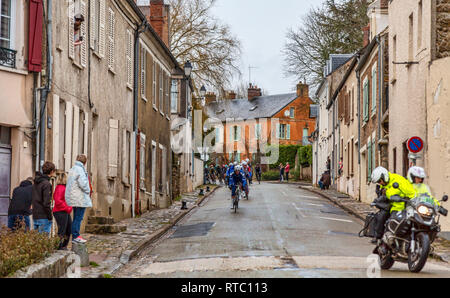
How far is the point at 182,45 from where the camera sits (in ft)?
144

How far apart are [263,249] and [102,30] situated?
30.2ft

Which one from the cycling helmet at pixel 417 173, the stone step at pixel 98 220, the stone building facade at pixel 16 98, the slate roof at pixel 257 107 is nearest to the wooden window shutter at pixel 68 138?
the stone step at pixel 98 220

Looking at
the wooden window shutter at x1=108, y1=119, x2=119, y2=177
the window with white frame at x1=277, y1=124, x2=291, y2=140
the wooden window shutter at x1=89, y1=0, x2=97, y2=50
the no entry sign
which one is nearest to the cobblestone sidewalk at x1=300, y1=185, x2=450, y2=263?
the no entry sign

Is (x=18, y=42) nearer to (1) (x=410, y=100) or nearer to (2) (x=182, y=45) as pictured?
(1) (x=410, y=100)

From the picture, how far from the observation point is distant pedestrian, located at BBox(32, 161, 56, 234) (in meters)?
13.2

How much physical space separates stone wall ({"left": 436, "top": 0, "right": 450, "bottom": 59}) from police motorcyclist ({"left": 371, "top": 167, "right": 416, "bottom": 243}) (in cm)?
893

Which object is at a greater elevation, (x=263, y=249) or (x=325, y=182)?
(x=325, y=182)

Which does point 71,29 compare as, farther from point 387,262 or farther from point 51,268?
point 51,268

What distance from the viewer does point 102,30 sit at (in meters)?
21.6

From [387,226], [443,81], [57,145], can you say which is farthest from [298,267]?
[443,81]

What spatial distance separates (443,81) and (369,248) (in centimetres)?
529

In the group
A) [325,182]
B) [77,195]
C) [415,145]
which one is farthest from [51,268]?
[325,182]

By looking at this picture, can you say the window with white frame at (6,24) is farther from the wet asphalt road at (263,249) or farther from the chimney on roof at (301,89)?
the chimney on roof at (301,89)

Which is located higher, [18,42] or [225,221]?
[18,42]
